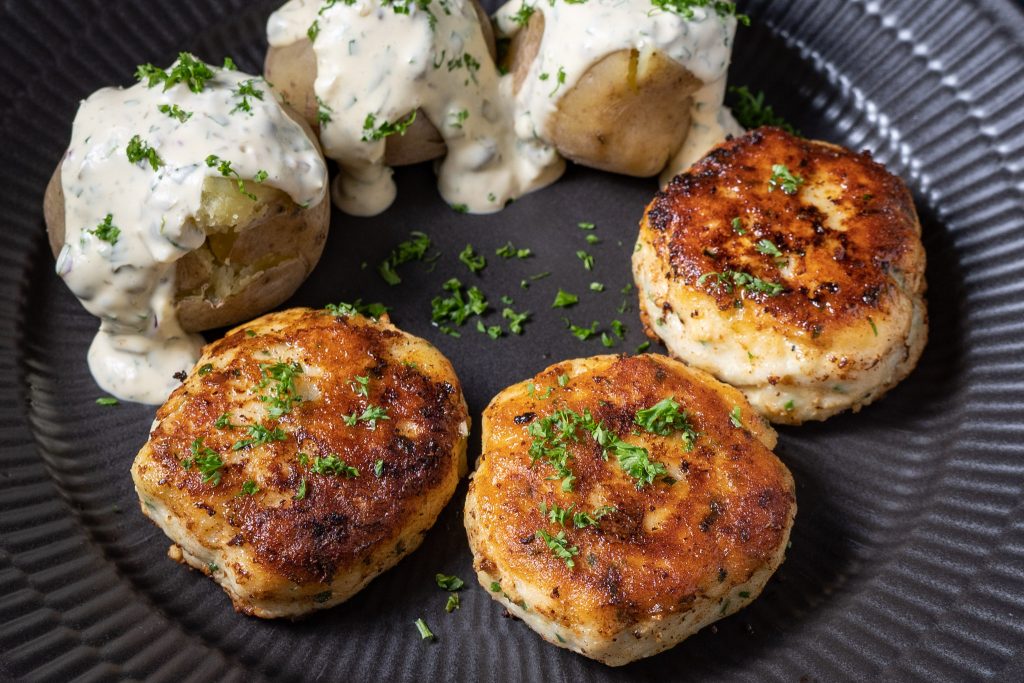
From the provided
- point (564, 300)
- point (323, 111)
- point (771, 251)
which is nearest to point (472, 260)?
point (564, 300)

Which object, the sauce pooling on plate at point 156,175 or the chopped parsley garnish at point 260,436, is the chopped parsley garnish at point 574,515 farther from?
the sauce pooling on plate at point 156,175

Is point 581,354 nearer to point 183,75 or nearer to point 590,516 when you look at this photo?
point 590,516

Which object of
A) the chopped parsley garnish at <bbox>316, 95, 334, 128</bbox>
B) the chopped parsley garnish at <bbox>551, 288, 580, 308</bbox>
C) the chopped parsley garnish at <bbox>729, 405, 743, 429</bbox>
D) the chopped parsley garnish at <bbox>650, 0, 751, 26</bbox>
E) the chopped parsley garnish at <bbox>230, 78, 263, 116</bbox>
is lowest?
the chopped parsley garnish at <bbox>551, 288, 580, 308</bbox>

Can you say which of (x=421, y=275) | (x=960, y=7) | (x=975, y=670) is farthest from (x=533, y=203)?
(x=975, y=670)

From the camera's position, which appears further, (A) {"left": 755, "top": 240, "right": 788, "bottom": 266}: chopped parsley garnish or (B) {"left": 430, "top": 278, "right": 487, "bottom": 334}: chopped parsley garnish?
(B) {"left": 430, "top": 278, "right": 487, "bottom": 334}: chopped parsley garnish

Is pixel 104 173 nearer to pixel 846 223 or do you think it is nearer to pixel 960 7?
pixel 846 223

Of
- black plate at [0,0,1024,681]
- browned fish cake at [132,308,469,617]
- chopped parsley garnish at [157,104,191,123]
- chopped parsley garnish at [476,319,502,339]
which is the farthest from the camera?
chopped parsley garnish at [476,319,502,339]

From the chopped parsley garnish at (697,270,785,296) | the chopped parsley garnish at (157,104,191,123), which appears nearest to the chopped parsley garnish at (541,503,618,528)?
the chopped parsley garnish at (697,270,785,296)

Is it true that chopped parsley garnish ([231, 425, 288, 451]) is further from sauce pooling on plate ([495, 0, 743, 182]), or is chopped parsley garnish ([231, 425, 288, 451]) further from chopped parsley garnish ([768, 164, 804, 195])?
chopped parsley garnish ([768, 164, 804, 195])
